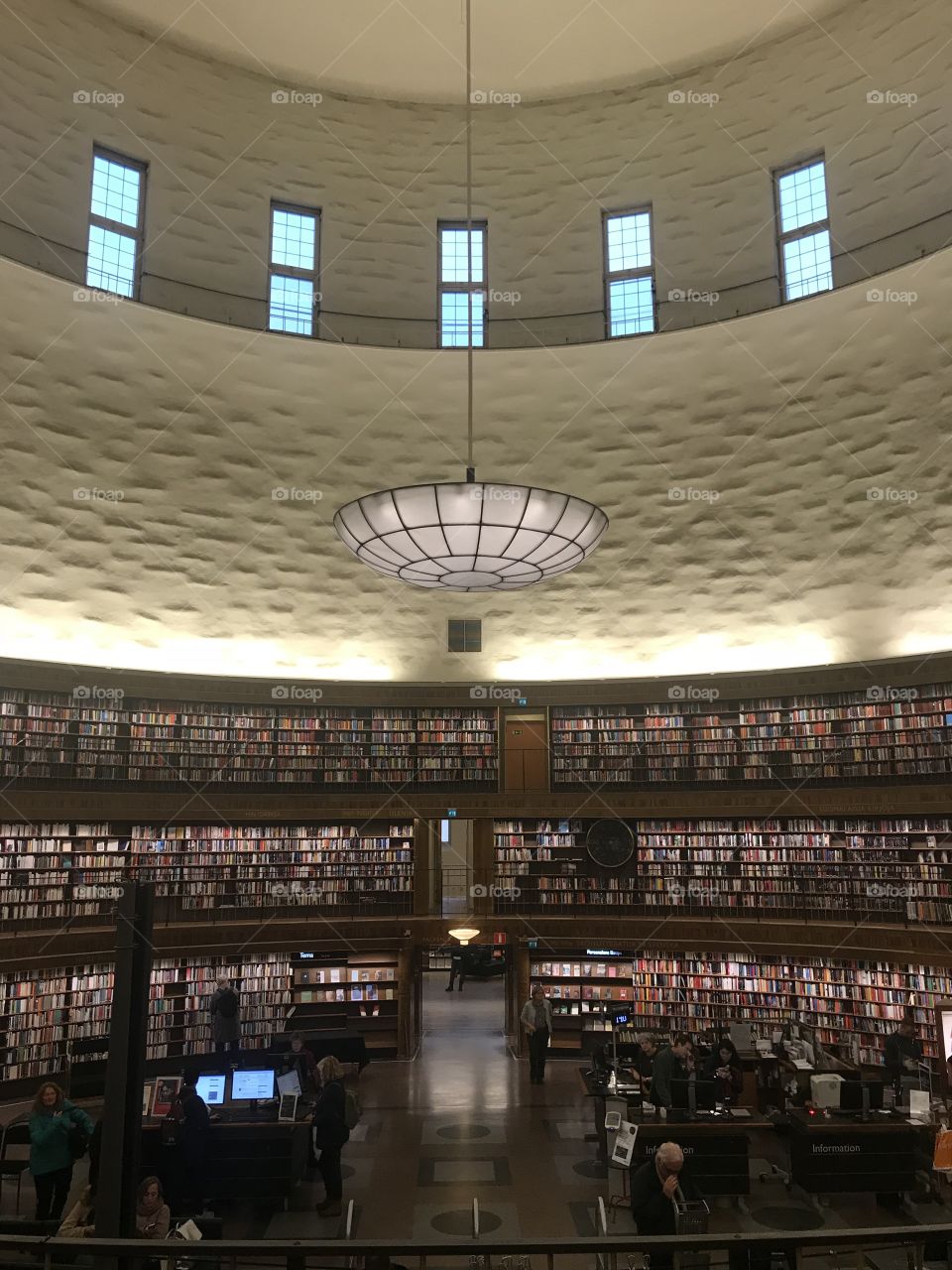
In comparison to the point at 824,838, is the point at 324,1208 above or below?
below

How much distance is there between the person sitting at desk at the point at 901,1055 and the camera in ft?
29.8

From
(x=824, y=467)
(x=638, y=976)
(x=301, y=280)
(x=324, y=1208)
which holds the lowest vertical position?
(x=324, y=1208)

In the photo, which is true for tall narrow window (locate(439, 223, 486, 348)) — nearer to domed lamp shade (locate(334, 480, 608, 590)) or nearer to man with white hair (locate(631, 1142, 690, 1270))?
domed lamp shade (locate(334, 480, 608, 590))

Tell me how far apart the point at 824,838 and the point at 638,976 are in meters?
2.94

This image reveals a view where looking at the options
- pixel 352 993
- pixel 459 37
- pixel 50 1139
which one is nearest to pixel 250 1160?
pixel 50 1139

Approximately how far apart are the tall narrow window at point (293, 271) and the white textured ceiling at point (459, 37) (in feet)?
5.60

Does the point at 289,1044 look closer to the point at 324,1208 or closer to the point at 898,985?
the point at 324,1208

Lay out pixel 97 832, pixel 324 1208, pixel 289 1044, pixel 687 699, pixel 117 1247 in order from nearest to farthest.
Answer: pixel 117 1247 < pixel 324 1208 < pixel 289 1044 < pixel 97 832 < pixel 687 699

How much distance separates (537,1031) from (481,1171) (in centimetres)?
288

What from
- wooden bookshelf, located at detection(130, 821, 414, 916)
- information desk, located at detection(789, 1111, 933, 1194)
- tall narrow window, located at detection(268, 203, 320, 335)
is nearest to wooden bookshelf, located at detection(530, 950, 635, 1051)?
wooden bookshelf, located at detection(130, 821, 414, 916)

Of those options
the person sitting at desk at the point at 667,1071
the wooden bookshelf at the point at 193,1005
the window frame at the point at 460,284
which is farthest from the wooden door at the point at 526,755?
the window frame at the point at 460,284

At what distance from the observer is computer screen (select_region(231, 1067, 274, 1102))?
7668 mm

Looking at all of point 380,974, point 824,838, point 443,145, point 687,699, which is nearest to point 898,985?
point 824,838

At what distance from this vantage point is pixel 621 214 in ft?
41.5
